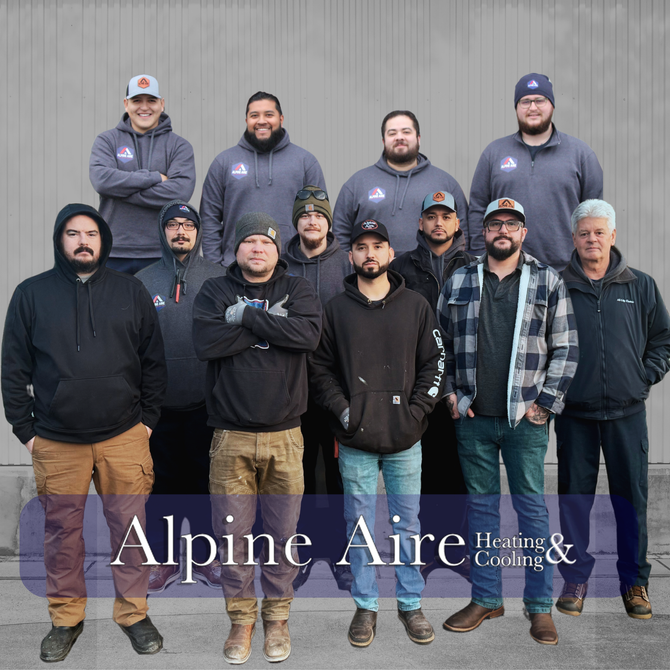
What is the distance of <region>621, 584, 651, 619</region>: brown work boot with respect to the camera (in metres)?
4.49

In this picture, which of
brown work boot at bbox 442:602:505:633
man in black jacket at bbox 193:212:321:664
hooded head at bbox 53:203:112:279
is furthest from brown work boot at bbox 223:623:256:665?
hooded head at bbox 53:203:112:279

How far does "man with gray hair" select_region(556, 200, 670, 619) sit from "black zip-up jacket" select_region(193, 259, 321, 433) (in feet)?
5.75

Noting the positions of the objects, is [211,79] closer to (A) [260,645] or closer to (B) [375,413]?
(B) [375,413]

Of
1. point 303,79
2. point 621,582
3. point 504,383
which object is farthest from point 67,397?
point 303,79

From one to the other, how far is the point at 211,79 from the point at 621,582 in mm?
5368

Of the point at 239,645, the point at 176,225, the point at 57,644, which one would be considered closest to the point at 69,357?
the point at 176,225

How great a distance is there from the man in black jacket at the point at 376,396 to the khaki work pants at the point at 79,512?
3.82ft

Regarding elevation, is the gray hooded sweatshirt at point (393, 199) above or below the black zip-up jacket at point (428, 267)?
above

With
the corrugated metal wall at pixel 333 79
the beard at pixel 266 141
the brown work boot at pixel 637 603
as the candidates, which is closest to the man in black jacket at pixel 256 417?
the beard at pixel 266 141

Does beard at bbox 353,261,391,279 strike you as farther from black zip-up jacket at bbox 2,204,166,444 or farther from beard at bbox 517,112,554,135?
beard at bbox 517,112,554,135

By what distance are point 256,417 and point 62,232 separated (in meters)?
1.52

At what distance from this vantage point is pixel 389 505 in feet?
13.3

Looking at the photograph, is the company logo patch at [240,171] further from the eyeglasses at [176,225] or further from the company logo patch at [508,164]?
the company logo patch at [508,164]

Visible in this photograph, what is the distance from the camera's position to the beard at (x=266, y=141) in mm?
5336
